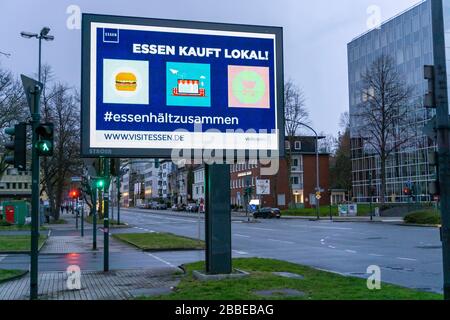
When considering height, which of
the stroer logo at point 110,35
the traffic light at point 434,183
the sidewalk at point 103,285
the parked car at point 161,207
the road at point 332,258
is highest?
the stroer logo at point 110,35

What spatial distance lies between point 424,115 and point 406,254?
181 ft

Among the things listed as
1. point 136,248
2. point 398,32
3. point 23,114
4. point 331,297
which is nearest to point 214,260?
point 331,297

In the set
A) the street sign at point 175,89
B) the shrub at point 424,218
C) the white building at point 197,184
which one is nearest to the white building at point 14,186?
the white building at point 197,184

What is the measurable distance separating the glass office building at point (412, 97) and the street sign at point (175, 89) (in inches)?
2226

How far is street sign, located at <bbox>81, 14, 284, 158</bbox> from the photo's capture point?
494 inches

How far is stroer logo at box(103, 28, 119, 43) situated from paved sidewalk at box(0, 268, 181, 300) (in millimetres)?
5330

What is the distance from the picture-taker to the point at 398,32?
3137 inches

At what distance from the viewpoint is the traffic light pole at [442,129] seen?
8953 millimetres

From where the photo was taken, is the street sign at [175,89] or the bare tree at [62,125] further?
the bare tree at [62,125]

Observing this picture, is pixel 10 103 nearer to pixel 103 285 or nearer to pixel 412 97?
pixel 103 285

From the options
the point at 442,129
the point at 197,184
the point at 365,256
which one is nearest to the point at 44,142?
the point at 442,129

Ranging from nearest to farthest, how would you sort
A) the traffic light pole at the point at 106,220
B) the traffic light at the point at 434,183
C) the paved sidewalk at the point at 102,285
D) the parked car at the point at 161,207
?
the traffic light at the point at 434,183
the paved sidewalk at the point at 102,285
the traffic light pole at the point at 106,220
the parked car at the point at 161,207

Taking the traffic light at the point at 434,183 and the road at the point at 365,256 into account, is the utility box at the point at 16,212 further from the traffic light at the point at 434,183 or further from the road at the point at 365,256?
the traffic light at the point at 434,183

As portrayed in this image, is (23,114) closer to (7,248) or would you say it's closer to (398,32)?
(7,248)
